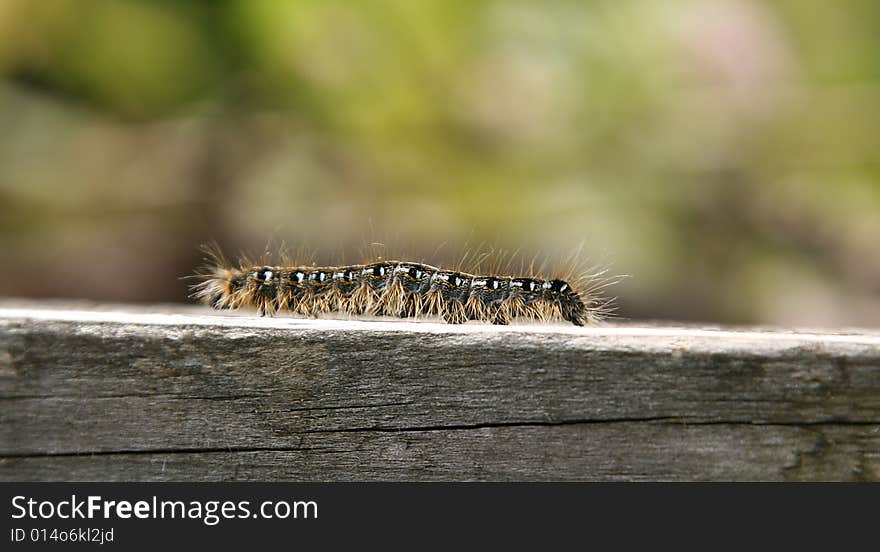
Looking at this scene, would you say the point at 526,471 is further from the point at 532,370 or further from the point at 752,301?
the point at 752,301

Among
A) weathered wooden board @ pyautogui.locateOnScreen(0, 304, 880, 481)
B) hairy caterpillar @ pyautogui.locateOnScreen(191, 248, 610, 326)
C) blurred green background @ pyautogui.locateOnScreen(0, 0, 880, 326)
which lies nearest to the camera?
weathered wooden board @ pyautogui.locateOnScreen(0, 304, 880, 481)

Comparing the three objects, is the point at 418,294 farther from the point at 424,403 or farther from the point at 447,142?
the point at 447,142

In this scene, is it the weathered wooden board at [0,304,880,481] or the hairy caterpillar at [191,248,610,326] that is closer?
the weathered wooden board at [0,304,880,481]

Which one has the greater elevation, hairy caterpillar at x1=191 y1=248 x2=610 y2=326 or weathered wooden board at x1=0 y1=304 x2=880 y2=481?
Answer: hairy caterpillar at x1=191 y1=248 x2=610 y2=326

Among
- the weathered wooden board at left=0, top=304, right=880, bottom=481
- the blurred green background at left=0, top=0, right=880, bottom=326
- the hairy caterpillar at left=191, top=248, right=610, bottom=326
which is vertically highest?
the blurred green background at left=0, top=0, right=880, bottom=326

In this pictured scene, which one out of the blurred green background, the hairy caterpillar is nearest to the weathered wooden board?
the hairy caterpillar

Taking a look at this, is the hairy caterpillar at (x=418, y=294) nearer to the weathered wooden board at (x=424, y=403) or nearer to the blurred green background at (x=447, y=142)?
the weathered wooden board at (x=424, y=403)

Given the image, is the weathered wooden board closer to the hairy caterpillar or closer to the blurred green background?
the hairy caterpillar

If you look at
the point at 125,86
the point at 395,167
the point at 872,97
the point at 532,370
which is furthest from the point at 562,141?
the point at 532,370
